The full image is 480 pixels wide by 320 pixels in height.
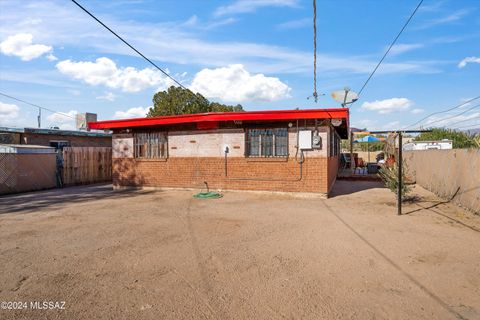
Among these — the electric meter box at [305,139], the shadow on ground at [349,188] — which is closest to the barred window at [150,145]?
the electric meter box at [305,139]

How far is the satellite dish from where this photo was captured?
1653 cm

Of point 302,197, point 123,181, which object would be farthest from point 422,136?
point 123,181

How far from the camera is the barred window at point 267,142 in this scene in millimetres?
11480

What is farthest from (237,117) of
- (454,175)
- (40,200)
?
(40,200)

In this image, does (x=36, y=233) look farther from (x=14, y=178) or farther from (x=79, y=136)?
(x=79, y=136)

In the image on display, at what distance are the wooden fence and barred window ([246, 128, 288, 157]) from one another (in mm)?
10280

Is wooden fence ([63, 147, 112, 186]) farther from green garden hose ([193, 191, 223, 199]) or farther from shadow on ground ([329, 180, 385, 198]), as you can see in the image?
shadow on ground ([329, 180, 385, 198])

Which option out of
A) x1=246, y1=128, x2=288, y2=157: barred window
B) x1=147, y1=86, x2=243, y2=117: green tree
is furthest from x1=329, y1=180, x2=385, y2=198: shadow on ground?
x1=147, y1=86, x2=243, y2=117: green tree

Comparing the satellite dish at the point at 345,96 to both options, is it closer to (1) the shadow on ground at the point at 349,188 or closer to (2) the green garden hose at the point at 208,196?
(1) the shadow on ground at the point at 349,188

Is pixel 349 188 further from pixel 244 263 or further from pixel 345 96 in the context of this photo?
pixel 244 263

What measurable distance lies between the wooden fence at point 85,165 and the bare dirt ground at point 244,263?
8074 millimetres

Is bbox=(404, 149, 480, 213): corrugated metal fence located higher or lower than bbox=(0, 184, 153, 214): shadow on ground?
higher

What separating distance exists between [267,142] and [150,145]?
5.26 metres

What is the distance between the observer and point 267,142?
38.4 ft
